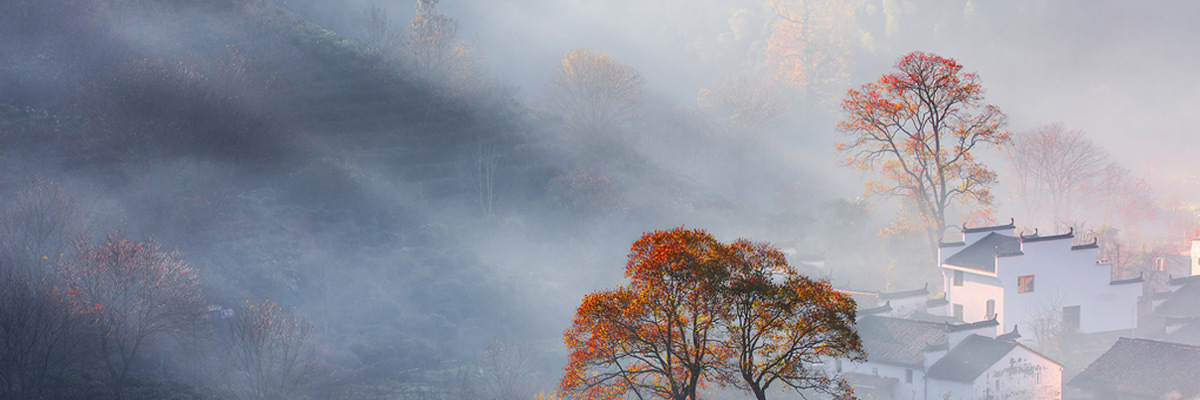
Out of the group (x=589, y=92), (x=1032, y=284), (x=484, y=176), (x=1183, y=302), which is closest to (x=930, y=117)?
(x=1032, y=284)

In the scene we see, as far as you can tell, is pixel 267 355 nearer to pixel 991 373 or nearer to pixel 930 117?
pixel 991 373

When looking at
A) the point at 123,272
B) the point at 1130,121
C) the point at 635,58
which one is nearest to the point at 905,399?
the point at 123,272

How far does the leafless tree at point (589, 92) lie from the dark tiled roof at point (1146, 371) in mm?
50808

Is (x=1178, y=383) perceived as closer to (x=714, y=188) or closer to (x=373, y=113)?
(x=714, y=188)

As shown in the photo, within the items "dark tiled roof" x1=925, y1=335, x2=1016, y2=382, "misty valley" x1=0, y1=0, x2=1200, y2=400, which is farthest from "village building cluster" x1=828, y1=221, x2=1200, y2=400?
"misty valley" x1=0, y1=0, x2=1200, y2=400

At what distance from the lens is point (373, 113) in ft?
228

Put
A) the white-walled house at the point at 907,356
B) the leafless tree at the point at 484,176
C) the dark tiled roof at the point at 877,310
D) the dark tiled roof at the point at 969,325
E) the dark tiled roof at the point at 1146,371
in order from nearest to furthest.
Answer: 1. the dark tiled roof at the point at 1146,371
2. the white-walled house at the point at 907,356
3. the dark tiled roof at the point at 969,325
4. the dark tiled roof at the point at 877,310
5. the leafless tree at the point at 484,176

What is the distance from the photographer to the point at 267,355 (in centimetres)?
3544

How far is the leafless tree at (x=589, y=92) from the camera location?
8150 centimetres

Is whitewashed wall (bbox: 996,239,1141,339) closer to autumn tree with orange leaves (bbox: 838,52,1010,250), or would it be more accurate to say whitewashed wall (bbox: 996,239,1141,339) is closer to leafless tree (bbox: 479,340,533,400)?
autumn tree with orange leaves (bbox: 838,52,1010,250)

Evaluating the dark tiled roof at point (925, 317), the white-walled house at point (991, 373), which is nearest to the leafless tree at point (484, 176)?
the dark tiled roof at point (925, 317)

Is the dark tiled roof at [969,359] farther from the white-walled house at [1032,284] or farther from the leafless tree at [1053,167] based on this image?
the leafless tree at [1053,167]

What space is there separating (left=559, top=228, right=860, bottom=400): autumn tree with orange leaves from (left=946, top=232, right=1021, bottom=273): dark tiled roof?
104 feet

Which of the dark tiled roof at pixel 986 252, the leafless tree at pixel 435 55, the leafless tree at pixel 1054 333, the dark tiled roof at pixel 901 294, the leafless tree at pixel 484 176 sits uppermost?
the leafless tree at pixel 435 55
